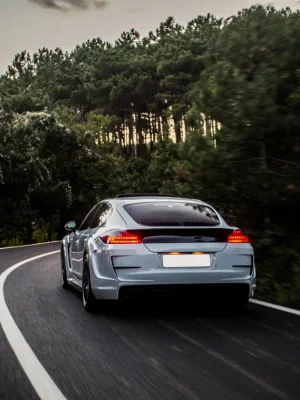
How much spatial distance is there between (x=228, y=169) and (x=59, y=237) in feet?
81.6

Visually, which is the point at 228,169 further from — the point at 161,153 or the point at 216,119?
the point at 161,153

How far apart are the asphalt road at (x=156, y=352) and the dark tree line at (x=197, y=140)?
2.19 m

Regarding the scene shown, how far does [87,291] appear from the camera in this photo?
8477 mm

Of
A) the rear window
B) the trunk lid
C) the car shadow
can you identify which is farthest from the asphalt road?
the rear window

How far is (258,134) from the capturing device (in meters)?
11.5

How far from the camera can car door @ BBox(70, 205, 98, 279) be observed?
9.43m

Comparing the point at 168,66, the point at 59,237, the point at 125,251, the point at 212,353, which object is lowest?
the point at 59,237

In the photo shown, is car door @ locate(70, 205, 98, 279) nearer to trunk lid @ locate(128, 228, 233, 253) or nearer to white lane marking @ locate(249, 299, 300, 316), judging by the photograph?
trunk lid @ locate(128, 228, 233, 253)

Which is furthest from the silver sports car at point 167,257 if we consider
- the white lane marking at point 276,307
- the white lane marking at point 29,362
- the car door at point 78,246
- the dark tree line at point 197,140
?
the dark tree line at point 197,140

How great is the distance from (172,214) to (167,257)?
0.80m

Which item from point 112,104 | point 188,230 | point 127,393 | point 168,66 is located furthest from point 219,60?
point 112,104

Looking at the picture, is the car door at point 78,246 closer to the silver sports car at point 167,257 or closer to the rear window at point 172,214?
the silver sports car at point 167,257

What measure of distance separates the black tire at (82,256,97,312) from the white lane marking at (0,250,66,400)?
3.09ft

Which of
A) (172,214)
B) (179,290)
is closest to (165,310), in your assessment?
(179,290)
